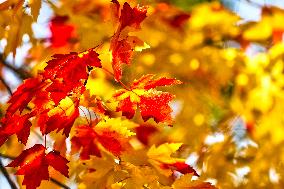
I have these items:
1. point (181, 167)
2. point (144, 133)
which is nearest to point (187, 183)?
point (181, 167)

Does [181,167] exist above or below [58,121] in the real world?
below

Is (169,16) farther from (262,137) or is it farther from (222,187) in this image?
(222,187)

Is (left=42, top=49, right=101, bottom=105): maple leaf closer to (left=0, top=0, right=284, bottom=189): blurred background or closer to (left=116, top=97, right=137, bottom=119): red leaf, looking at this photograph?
(left=116, top=97, right=137, bottom=119): red leaf

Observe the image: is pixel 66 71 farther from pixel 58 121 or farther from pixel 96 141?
pixel 96 141

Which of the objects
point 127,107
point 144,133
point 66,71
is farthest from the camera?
point 144,133

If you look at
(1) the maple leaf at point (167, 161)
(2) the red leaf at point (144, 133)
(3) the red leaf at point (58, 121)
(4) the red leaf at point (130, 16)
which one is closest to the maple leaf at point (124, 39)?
(4) the red leaf at point (130, 16)

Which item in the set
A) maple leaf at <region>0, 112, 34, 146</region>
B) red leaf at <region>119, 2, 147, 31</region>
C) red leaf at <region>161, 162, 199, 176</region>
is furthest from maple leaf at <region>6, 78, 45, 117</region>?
red leaf at <region>161, 162, 199, 176</region>

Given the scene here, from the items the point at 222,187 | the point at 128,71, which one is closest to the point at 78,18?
the point at 128,71
